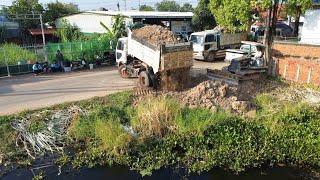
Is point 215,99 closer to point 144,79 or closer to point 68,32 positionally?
point 144,79

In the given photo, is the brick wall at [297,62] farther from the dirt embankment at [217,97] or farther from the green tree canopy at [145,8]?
the green tree canopy at [145,8]

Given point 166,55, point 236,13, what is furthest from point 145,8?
point 166,55

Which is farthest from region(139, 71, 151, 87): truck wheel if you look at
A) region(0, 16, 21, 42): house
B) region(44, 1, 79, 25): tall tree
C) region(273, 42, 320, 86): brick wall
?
region(44, 1, 79, 25): tall tree

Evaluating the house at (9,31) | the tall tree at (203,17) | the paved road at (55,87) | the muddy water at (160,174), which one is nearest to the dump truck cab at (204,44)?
the paved road at (55,87)

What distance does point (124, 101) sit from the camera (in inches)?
481

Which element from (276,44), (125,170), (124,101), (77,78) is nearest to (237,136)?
(125,170)

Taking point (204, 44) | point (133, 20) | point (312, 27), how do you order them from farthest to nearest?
point (133, 20), point (204, 44), point (312, 27)

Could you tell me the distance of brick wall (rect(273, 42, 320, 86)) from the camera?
13.4 metres

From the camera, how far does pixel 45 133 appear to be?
10094 mm

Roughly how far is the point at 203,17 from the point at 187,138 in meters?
22.1

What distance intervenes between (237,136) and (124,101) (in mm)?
4547

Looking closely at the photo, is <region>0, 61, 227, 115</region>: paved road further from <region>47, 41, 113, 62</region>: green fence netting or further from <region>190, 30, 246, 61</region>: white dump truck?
<region>190, 30, 246, 61</region>: white dump truck

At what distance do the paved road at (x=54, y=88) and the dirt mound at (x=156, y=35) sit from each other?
236cm

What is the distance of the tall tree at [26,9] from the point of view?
36.8 metres
